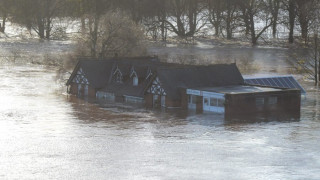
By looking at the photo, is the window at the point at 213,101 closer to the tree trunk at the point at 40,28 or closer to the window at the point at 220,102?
the window at the point at 220,102

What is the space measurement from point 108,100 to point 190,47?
4058cm

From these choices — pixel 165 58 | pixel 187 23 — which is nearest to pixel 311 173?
pixel 165 58

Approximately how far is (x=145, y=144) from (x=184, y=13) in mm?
67817

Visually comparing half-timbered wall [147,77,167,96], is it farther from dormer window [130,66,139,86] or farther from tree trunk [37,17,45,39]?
tree trunk [37,17,45,39]

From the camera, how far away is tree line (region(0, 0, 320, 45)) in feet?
306

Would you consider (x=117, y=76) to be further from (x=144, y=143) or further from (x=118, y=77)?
(x=144, y=143)

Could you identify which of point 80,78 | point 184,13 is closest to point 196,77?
point 80,78

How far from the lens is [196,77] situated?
1929 inches

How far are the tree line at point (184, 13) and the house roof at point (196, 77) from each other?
38.1 metres

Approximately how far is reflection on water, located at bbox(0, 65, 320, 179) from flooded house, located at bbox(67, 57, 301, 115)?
154 cm

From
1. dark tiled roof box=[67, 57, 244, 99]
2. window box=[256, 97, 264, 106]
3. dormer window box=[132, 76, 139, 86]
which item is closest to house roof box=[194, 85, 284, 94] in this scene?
window box=[256, 97, 264, 106]

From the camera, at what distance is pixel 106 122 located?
4272cm

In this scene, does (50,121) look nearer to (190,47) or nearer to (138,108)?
(138,108)

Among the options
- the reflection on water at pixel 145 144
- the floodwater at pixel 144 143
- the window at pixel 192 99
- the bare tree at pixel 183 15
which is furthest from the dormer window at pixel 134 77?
the bare tree at pixel 183 15
